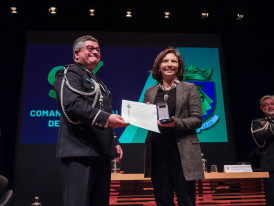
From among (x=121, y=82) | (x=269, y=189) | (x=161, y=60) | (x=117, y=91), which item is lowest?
(x=269, y=189)

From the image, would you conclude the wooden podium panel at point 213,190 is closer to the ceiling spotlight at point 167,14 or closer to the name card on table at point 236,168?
the name card on table at point 236,168

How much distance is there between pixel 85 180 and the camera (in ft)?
5.17

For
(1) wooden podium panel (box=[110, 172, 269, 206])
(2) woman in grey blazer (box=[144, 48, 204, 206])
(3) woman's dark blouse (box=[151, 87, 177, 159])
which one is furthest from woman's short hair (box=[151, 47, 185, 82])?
(1) wooden podium panel (box=[110, 172, 269, 206])

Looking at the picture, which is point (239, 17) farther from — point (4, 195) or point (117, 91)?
point (4, 195)

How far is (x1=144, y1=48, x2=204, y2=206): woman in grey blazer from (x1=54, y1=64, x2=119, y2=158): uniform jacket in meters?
0.40

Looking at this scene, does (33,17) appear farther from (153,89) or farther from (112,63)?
(153,89)

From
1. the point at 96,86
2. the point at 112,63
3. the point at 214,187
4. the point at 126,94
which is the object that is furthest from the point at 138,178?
the point at 112,63

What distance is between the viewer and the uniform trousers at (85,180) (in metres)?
1.56

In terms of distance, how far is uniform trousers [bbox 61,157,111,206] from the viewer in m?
1.56

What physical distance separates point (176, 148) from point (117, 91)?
286 centimetres

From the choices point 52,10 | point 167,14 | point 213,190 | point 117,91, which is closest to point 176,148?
point 213,190

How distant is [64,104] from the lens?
63.9 inches

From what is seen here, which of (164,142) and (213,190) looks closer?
(164,142)

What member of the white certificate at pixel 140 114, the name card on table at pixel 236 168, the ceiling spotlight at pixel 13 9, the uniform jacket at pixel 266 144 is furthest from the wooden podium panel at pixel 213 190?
the ceiling spotlight at pixel 13 9
